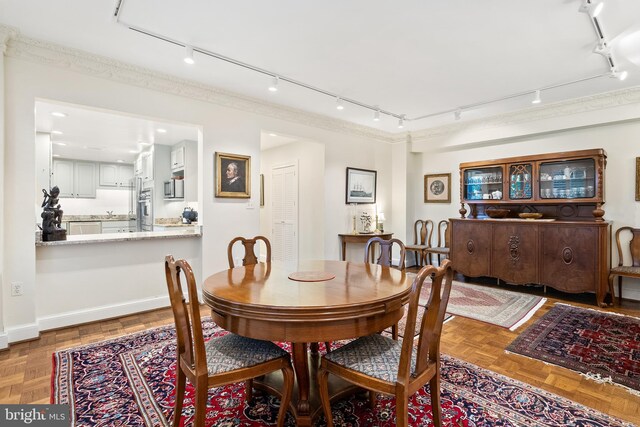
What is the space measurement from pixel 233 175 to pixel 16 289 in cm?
223

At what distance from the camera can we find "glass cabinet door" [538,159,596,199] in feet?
13.2

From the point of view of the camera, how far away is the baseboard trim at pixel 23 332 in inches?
105

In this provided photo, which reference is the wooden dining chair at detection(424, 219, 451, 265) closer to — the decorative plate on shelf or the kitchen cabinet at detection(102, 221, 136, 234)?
the decorative plate on shelf

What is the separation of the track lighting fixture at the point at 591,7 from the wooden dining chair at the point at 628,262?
2935 millimetres

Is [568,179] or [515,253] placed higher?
[568,179]

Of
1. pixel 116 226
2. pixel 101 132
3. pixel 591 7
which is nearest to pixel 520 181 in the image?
pixel 591 7

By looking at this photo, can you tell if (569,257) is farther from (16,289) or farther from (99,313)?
(16,289)

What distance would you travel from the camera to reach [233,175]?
391 cm

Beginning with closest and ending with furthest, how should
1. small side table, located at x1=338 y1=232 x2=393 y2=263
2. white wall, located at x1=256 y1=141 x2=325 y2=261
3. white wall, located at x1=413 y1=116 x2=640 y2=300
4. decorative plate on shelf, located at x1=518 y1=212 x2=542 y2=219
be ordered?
white wall, located at x1=413 y1=116 x2=640 y2=300 → decorative plate on shelf, located at x1=518 y1=212 x2=542 y2=219 → small side table, located at x1=338 y1=232 x2=393 y2=263 → white wall, located at x1=256 y1=141 x2=325 y2=261

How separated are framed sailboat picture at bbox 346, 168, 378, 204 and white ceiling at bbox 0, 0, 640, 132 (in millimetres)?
1826

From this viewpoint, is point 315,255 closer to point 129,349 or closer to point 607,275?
point 129,349

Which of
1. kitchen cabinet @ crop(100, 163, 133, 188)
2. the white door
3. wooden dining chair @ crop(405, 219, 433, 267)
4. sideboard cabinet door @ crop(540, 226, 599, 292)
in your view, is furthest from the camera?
kitchen cabinet @ crop(100, 163, 133, 188)

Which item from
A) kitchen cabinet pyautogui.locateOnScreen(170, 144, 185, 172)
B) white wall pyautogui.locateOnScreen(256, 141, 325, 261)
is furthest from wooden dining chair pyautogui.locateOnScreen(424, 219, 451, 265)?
kitchen cabinet pyautogui.locateOnScreen(170, 144, 185, 172)

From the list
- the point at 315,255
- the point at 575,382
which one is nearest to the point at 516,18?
the point at 575,382
